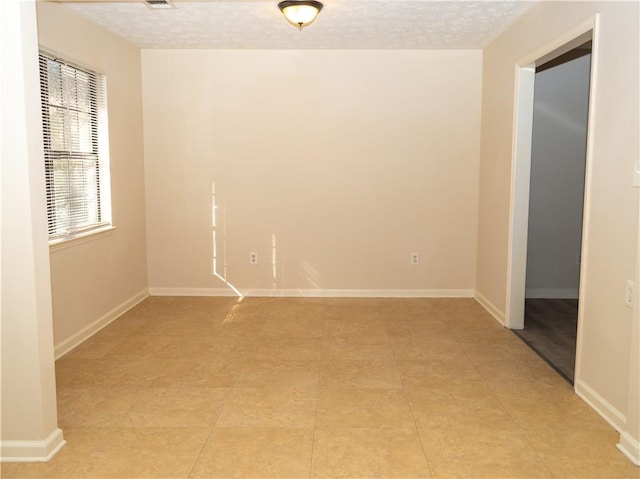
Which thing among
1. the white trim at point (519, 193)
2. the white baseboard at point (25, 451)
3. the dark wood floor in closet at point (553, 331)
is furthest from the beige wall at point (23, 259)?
the white trim at point (519, 193)

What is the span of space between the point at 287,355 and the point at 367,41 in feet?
9.86

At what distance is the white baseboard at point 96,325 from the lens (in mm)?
4070

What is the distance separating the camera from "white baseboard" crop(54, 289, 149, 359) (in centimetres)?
407

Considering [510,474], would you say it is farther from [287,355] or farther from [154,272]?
[154,272]

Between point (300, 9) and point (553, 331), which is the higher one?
point (300, 9)

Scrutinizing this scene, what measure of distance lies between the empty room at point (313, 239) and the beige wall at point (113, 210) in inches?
1.2

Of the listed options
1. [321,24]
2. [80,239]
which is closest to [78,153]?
[80,239]

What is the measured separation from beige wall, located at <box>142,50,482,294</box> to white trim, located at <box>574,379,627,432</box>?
2.59 metres

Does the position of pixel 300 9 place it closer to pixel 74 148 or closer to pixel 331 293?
pixel 74 148

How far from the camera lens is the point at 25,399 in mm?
2572

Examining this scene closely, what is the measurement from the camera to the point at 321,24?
15.4 feet

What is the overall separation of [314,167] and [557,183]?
251cm

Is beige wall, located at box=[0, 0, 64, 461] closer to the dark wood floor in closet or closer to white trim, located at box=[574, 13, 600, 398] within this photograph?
white trim, located at box=[574, 13, 600, 398]

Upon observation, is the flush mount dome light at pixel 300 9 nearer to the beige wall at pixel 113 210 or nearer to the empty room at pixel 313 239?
the empty room at pixel 313 239
